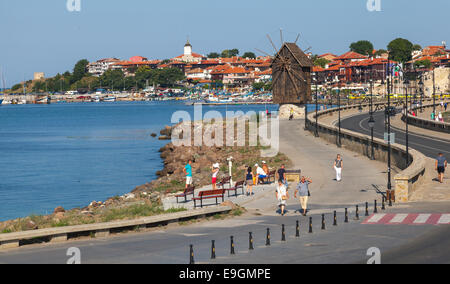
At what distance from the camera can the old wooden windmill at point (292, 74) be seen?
339 ft

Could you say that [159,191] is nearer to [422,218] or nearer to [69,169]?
[422,218]

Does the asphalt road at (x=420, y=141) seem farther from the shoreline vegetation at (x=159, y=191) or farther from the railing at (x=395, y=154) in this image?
the shoreline vegetation at (x=159, y=191)

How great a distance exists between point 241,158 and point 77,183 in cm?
1630

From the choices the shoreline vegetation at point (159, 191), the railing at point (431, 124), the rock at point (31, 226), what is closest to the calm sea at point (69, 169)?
the shoreline vegetation at point (159, 191)

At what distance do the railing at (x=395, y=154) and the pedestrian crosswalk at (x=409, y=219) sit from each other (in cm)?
402

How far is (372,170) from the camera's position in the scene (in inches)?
1670

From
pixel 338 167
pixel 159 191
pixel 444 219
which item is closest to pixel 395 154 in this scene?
pixel 338 167

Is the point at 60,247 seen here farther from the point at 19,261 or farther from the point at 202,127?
the point at 202,127

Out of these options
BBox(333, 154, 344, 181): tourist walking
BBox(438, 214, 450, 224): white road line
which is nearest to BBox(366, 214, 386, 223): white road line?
BBox(438, 214, 450, 224): white road line

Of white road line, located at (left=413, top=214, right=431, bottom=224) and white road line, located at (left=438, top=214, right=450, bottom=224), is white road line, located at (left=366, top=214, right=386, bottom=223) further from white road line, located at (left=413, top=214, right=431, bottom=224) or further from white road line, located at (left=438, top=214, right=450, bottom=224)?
white road line, located at (left=438, top=214, right=450, bottom=224)

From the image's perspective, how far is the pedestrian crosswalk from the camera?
964 inches

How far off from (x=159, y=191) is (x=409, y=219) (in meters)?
25.2

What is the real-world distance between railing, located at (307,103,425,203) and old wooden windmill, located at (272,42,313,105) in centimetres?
2647
